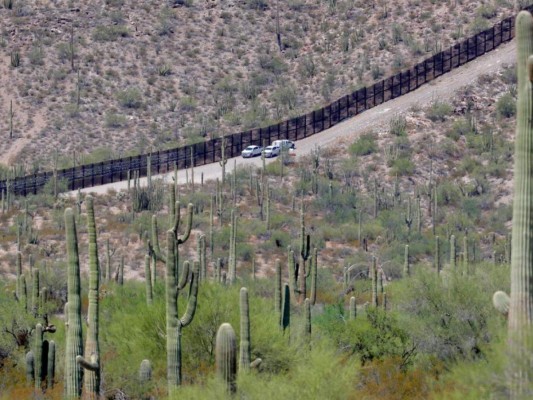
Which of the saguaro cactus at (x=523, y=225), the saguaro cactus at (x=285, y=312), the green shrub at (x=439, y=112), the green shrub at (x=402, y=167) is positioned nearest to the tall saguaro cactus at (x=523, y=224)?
the saguaro cactus at (x=523, y=225)

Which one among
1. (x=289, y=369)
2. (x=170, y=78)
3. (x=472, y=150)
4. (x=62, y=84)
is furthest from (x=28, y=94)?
(x=289, y=369)

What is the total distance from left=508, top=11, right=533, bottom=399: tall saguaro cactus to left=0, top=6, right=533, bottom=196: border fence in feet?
142

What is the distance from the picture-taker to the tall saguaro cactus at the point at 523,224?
14266mm

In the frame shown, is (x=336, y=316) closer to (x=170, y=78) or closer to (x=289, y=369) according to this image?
(x=289, y=369)

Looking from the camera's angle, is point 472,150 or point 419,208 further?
point 472,150

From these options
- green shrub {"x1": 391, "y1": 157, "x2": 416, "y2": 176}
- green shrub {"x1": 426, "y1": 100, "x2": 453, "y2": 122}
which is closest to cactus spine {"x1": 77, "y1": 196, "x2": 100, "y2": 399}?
green shrub {"x1": 391, "y1": 157, "x2": 416, "y2": 176}

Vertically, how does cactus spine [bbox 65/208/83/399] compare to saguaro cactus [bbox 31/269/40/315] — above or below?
above

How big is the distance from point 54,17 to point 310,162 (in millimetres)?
24567

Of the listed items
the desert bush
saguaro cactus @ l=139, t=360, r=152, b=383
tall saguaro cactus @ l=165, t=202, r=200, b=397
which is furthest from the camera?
the desert bush

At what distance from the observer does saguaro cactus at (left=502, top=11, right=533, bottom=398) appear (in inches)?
562

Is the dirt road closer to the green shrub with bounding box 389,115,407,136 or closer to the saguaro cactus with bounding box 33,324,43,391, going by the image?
the green shrub with bounding box 389,115,407,136

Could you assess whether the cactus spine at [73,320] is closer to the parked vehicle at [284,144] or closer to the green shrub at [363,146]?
the green shrub at [363,146]

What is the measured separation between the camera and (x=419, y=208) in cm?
5197

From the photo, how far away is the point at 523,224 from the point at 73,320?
27.5ft
